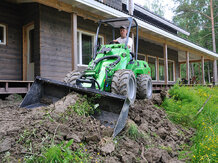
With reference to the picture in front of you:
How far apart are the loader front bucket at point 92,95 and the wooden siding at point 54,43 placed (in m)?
3.62

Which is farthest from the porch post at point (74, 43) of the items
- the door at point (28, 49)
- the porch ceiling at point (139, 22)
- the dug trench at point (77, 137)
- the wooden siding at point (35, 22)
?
→ the dug trench at point (77, 137)

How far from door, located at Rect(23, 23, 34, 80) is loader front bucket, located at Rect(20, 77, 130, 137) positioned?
442 centimetres

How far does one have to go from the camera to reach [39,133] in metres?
2.80

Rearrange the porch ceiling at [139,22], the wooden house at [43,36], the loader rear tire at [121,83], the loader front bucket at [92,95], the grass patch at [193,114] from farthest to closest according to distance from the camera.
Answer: the wooden house at [43,36]
the porch ceiling at [139,22]
the grass patch at [193,114]
the loader rear tire at [121,83]
the loader front bucket at [92,95]

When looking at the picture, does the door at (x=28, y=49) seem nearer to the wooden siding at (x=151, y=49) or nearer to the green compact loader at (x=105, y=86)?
the green compact loader at (x=105, y=86)

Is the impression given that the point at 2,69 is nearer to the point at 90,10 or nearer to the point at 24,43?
the point at 24,43

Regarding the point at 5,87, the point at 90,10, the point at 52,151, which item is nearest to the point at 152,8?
the point at 90,10

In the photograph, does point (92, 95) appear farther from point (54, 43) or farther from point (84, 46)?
point (84, 46)

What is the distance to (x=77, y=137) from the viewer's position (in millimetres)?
2934

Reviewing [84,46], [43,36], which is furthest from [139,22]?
[43,36]

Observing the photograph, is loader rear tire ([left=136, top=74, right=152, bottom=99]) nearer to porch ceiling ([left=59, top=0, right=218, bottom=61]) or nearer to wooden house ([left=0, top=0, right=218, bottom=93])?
wooden house ([left=0, top=0, right=218, bottom=93])

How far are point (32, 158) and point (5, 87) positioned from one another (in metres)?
4.48

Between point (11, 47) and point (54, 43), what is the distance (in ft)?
5.46

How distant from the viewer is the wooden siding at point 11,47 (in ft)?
26.9
